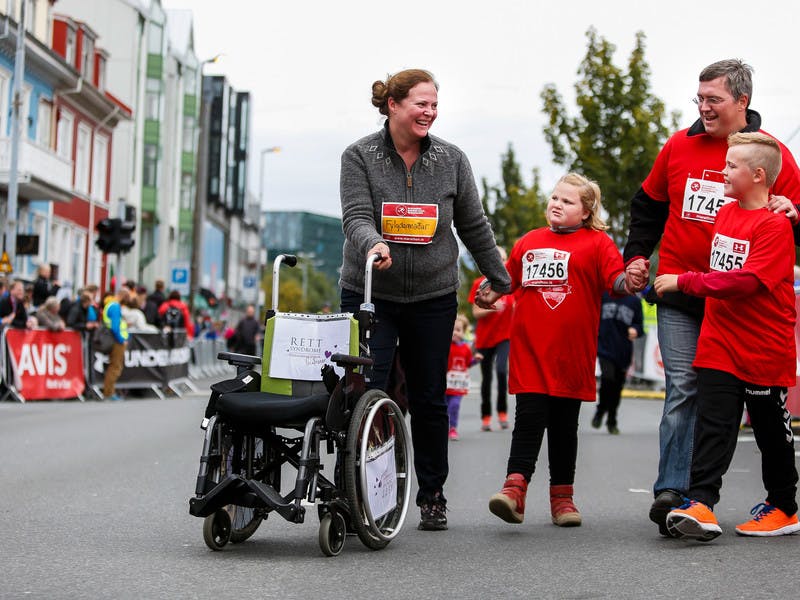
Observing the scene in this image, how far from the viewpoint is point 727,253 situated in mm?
6176

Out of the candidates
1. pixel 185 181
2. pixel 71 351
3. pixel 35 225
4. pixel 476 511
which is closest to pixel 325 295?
pixel 185 181

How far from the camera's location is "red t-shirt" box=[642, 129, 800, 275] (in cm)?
643

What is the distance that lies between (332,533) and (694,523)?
4.81ft

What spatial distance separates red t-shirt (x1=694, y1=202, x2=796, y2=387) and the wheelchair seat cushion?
5.65 ft

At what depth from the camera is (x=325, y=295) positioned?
156 metres

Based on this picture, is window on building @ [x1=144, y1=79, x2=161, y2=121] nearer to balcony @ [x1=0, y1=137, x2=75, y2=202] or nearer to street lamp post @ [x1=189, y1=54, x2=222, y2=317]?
street lamp post @ [x1=189, y1=54, x2=222, y2=317]

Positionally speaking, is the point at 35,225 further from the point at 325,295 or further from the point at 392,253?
the point at 325,295

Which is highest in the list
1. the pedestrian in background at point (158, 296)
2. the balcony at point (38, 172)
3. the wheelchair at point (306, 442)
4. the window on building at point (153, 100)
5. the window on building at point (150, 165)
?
the window on building at point (153, 100)

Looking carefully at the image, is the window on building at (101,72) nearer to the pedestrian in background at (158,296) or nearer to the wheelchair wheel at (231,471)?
the pedestrian in background at (158,296)

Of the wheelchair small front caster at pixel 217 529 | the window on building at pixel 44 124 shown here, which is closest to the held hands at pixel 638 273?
the wheelchair small front caster at pixel 217 529

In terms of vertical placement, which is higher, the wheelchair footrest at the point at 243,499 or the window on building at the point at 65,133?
the window on building at the point at 65,133

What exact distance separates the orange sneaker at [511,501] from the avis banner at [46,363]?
13.7m

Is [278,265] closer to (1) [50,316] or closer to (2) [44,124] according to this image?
(1) [50,316]

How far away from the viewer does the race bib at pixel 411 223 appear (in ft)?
21.2
